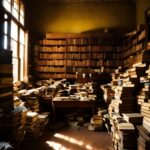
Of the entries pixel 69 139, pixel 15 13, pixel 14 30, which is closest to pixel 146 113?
pixel 69 139

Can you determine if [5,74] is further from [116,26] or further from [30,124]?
[116,26]

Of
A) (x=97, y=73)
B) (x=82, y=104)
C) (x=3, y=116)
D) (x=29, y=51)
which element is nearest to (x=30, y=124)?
(x=3, y=116)

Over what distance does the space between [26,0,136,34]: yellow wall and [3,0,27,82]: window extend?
0.94 m

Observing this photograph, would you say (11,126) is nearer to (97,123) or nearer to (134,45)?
(97,123)

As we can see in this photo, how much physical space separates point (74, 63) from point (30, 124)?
4.47 meters

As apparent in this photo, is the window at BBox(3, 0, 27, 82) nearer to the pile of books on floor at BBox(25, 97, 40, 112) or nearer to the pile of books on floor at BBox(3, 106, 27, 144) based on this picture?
the pile of books on floor at BBox(25, 97, 40, 112)

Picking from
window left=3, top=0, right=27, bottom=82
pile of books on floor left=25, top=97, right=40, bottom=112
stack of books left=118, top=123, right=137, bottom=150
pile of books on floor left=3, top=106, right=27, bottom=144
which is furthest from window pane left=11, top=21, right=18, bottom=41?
stack of books left=118, top=123, right=137, bottom=150

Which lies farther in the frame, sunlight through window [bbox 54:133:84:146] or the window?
the window

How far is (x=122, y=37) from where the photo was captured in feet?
31.1

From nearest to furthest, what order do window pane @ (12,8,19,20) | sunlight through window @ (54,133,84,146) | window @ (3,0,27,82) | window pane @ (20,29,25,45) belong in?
1. sunlight through window @ (54,133,84,146)
2. window @ (3,0,27,82)
3. window pane @ (12,8,19,20)
4. window pane @ (20,29,25,45)

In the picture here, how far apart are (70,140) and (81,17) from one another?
6150mm

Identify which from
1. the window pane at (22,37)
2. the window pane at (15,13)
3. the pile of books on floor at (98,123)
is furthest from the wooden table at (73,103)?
the window pane at (15,13)

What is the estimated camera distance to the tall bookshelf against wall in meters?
9.23

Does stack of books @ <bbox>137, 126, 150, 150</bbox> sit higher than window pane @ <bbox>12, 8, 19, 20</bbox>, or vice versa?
window pane @ <bbox>12, 8, 19, 20</bbox>
